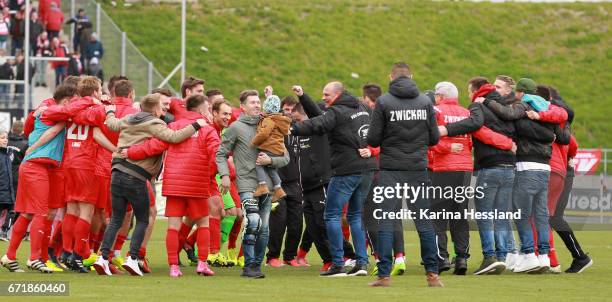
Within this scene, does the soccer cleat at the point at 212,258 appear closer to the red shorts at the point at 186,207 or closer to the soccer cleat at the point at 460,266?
the red shorts at the point at 186,207

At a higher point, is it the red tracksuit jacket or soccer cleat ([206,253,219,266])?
the red tracksuit jacket

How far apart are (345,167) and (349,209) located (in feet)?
1.75

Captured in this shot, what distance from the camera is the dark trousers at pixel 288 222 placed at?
17.1 meters

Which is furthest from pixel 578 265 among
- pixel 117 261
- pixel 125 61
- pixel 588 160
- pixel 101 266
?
pixel 588 160

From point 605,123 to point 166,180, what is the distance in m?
34.6

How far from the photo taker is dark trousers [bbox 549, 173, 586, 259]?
53.0ft

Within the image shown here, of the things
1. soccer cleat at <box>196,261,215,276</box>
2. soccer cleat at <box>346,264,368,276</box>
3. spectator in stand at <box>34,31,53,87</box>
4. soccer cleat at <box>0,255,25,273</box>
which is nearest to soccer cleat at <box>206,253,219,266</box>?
soccer cleat at <box>196,261,215,276</box>

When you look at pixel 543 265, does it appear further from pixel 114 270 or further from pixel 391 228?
pixel 114 270

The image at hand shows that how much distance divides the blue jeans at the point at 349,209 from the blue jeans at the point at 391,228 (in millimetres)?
1693

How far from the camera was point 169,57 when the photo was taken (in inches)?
1897

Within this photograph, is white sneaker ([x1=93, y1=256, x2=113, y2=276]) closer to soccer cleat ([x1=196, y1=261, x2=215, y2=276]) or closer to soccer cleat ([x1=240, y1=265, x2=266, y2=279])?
soccer cleat ([x1=196, y1=261, x2=215, y2=276])

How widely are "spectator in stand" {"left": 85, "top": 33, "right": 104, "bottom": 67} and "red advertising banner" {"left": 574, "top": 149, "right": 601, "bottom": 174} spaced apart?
1258 cm

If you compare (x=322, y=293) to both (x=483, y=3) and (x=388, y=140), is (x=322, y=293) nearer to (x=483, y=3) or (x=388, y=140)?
(x=388, y=140)

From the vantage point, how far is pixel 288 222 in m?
17.3
